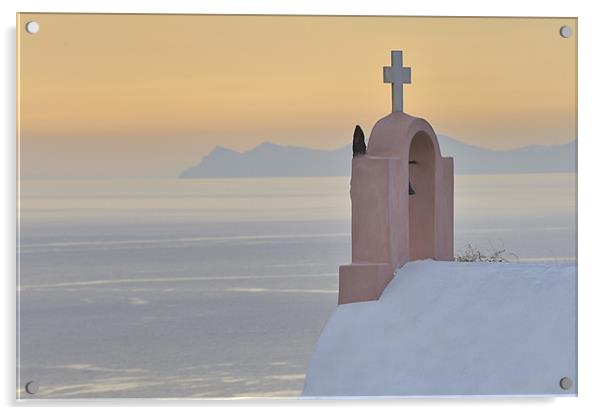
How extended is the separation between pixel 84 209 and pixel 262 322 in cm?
82

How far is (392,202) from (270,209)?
548 millimetres

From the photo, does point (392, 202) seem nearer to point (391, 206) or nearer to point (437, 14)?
point (391, 206)

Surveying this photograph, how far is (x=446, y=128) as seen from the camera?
22.0 ft

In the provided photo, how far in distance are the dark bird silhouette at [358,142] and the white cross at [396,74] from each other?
206 millimetres

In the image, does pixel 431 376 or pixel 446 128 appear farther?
pixel 446 128

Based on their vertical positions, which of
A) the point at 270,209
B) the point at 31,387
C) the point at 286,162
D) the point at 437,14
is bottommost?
the point at 31,387

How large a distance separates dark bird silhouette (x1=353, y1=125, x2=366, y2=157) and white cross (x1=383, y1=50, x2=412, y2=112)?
21 centimetres

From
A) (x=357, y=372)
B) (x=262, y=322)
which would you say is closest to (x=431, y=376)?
(x=357, y=372)

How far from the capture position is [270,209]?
6.49 m

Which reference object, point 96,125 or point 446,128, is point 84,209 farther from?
point 446,128

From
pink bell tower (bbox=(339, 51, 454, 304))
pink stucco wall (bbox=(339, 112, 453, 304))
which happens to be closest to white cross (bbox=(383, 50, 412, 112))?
pink bell tower (bbox=(339, 51, 454, 304))

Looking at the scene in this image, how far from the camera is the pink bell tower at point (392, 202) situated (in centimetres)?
668

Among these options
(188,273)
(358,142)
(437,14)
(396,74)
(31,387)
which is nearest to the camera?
(31,387)

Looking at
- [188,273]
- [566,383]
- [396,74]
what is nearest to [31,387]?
[188,273]
